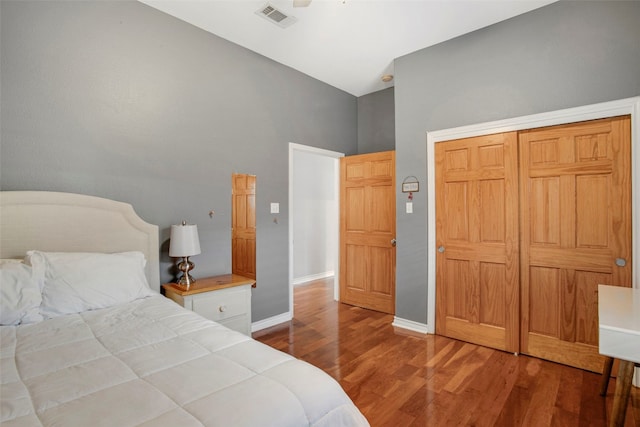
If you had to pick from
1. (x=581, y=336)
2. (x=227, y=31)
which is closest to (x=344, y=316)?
(x=581, y=336)

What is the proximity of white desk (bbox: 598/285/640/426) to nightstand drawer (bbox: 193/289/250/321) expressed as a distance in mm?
2367

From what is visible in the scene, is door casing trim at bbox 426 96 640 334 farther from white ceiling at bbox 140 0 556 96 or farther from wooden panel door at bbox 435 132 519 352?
white ceiling at bbox 140 0 556 96

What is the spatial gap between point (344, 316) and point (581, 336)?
2.18 meters

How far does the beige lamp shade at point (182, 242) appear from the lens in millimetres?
2541

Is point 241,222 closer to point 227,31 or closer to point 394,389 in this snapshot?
point 227,31

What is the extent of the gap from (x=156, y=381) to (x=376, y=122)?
13.2ft

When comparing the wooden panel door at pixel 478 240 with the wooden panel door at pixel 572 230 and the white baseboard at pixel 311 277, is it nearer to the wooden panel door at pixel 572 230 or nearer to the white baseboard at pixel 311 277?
the wooden panel door at pixel 572 230

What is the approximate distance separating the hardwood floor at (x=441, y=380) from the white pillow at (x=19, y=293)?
186 cm

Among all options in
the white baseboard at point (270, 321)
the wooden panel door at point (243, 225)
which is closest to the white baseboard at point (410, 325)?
the white baseboard at point (270, 321)

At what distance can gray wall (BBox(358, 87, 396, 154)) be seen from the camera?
4254mm

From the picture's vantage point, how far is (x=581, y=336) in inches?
98.1

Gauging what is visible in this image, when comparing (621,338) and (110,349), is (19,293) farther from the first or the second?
(621,338)

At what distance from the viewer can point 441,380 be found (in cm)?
233

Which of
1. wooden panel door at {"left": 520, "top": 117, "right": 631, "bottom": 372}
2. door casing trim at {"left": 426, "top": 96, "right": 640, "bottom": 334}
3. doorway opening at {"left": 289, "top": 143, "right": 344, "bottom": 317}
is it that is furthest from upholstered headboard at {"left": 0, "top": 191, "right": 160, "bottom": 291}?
wooden panel door at {"left": 520, "top": 117, "right": 631, "bottom": 372}
